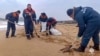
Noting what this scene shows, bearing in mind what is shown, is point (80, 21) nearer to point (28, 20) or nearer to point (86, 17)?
point (86, 17)

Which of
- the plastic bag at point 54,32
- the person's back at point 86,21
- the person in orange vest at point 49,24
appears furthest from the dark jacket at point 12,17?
the person's back at point 86,21

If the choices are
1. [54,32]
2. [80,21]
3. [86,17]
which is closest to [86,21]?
[86,17]

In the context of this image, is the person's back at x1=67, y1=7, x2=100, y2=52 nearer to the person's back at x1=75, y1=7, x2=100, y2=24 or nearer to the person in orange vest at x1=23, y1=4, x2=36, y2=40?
the person's back at x1=75, y1=7, x2=100, y2=24

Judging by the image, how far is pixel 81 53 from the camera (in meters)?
9.45

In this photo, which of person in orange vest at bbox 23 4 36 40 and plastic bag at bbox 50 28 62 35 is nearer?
person in orange vest at bbox 23 4 36 40

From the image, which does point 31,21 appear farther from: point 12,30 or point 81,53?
point 81,53

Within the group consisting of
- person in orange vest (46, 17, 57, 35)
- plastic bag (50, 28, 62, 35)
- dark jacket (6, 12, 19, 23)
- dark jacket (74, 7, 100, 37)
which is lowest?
plastic bag (50, 28, 62, 35)

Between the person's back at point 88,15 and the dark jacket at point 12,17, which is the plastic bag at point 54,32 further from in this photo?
the person's back at point 88,15

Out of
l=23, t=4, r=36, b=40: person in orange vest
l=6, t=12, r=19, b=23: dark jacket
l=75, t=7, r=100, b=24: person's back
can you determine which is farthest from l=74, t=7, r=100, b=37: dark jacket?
l=6, t=12, r=19, b=23: dark jacket

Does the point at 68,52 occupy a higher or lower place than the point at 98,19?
lower

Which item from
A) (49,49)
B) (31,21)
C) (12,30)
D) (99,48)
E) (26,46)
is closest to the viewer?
(99,48)

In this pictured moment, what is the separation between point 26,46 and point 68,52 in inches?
98.7

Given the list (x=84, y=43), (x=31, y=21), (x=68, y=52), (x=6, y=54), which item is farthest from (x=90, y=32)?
(x=31, y=21)

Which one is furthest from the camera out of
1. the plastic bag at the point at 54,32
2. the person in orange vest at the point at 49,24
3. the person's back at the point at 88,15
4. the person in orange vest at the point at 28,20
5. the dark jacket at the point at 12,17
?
the person in orange vest at the point at 49,24
